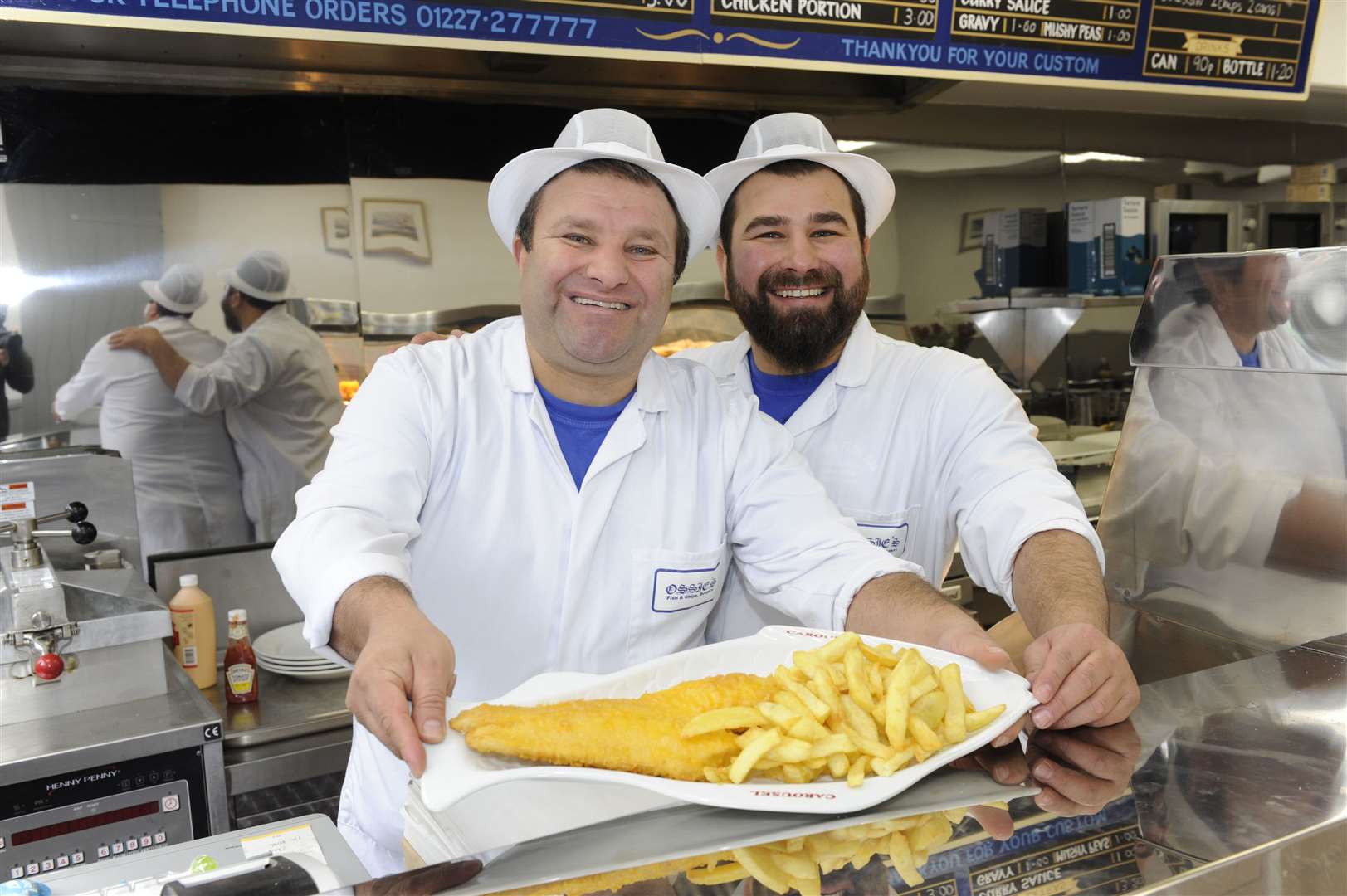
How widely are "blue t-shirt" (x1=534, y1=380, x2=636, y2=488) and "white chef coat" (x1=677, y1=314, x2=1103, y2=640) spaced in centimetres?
34

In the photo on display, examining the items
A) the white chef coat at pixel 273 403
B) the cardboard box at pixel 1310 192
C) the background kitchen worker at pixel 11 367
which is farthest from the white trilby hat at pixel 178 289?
the cardboard box at pixel 1310 192

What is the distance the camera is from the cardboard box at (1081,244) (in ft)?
14.1

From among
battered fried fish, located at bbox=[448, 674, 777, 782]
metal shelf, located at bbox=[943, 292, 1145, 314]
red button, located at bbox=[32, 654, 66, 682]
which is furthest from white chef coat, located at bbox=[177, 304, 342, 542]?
metal shelf, located at bbox=[943, 292, 1145, 314]

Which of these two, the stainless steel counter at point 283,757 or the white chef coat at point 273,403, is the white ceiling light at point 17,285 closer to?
the white chef coat at point 273,403

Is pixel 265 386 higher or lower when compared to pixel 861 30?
lower

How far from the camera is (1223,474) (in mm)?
2047

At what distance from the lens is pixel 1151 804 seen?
40.8 inches

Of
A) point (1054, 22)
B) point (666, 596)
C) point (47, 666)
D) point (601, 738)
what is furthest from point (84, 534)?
point (1054, 22)

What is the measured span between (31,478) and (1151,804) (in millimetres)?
2563

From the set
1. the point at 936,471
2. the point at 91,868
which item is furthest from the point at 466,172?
the point at 91,868

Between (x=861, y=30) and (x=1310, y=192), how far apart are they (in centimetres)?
306

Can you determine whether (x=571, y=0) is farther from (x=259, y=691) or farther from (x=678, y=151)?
(x=259, y=691)

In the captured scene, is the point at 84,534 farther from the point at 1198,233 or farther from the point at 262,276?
the point at 1198,233

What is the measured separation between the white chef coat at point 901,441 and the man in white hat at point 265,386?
4.51ft
